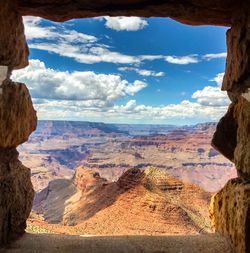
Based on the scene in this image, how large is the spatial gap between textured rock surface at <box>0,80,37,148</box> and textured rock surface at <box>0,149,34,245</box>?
197mm

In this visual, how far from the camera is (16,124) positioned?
4129 mm

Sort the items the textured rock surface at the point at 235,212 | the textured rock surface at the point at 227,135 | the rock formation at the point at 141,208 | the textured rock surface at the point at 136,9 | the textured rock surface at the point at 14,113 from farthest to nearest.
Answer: the rock formation at the point at 141,208 < the textured rock surface at the point at 136,9 < the textured rock surface at the point at 227,135 < the textured rock surface at the point at 14,113 < the textured rock surface at the point at 235,212

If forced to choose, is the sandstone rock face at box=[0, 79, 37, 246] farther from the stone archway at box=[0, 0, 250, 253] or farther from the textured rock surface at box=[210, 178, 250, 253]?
the textured rock surface at box=[210, 178, 250, 253]

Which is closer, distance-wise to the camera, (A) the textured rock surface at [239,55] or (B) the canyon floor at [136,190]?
(A) the textured rock surface at [239,55]

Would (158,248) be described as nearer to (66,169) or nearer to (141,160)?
(141,160)

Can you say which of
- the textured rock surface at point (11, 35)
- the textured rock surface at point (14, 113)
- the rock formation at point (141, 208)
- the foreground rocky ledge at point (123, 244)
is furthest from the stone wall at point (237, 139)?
the rock formation at point (141, 208)

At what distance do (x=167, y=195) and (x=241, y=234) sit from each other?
115 ft

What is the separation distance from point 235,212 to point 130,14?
8.15 ft

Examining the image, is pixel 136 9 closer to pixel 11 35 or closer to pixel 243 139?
pixel 11 35

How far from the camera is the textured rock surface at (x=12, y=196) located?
4.07 m

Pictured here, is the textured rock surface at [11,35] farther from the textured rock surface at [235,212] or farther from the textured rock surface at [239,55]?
the textured rock surface at [235,212]

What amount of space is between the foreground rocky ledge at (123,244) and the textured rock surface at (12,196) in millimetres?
164

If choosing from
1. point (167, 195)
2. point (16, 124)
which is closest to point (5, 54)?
point (16, 124)

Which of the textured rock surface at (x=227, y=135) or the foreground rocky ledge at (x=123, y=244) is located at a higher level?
the textured rock surface at (x=227, y=135)
